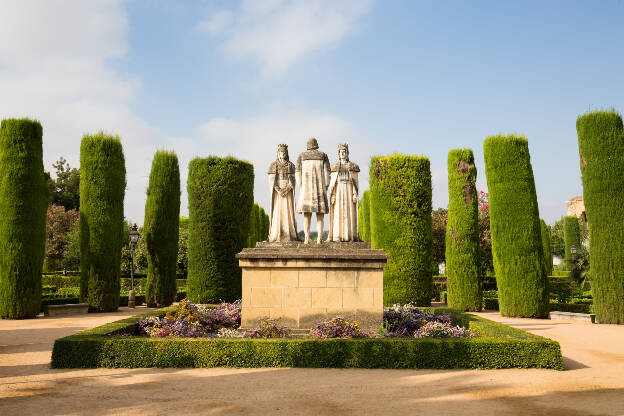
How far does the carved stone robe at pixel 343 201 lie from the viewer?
11.3m

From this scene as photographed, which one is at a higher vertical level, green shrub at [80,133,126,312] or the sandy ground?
green shrub at [80,133,126,312]

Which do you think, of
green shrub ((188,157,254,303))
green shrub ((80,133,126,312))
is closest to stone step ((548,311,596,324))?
green shrub ((188,157,254,303))

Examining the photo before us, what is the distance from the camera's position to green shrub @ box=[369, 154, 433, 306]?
17.6 m

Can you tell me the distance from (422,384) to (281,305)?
421 cm

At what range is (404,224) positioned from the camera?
17.9 m

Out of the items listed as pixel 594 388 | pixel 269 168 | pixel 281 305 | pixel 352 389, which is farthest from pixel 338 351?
pixel 269 168

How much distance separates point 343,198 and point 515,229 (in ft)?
30.2

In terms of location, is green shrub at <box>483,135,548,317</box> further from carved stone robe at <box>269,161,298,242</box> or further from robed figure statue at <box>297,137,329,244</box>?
carved stone robe at <box>269,161,298,242</box>

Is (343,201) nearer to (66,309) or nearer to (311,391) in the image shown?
(311,391)

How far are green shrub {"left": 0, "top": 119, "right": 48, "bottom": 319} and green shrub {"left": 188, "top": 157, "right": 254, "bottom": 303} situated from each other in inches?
236

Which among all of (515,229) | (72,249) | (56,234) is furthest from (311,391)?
(56,234)

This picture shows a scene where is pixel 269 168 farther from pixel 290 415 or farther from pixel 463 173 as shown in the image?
pixel 463 173

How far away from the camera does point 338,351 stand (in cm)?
827

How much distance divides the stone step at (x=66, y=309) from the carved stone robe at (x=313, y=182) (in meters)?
→ 12.7
